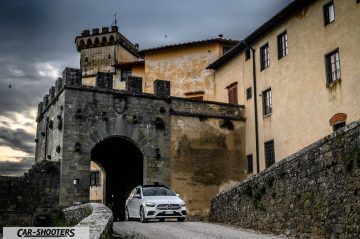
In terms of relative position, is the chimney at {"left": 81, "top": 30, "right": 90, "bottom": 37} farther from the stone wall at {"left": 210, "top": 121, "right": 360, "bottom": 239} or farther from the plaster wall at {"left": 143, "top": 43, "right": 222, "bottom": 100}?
the stone wall at {"left": 210, "top": 121, "right": 360, "bottom": 239}

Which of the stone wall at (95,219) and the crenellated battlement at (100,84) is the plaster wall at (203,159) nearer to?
the crenellated battlement at (100,84)

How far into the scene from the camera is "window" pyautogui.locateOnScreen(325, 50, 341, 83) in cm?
1991

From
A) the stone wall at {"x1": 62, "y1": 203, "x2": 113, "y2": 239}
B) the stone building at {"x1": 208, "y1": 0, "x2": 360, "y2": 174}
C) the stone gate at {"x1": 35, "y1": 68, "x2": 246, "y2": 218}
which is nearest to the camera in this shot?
the stone wall at {"x1": 62, "y1": 203, "x2": 113, "y2": 239}

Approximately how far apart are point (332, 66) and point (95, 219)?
1365cm

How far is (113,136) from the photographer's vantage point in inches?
922

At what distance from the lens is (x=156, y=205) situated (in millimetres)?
16969

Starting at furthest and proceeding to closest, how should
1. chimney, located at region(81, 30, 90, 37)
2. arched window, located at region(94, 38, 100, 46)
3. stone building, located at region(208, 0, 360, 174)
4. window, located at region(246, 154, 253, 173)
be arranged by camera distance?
chimney, located at region(81, 30, 90, 37)
arched window, located at region(94, 38, 100, 46)
window, located at region(246, 154, 253, 173)
stone building, located at region(208, 0, 360, 174)

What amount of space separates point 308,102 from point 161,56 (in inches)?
601

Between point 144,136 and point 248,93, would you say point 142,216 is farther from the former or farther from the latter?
point 248,93

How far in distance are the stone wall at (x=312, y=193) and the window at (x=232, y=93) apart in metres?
13.2

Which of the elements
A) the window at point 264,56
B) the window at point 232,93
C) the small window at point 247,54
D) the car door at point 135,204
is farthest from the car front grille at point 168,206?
the small window at point 247,54

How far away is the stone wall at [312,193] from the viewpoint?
32.1 feet

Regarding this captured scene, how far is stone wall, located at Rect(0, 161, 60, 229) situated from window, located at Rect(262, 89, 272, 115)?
1102 centimetres

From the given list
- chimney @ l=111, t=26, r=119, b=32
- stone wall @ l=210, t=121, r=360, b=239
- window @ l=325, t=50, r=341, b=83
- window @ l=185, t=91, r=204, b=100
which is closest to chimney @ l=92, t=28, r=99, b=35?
chimney @ l=111, t=26, r=119, b=32
